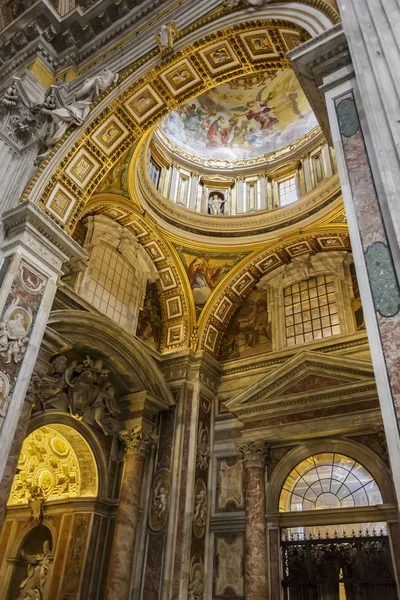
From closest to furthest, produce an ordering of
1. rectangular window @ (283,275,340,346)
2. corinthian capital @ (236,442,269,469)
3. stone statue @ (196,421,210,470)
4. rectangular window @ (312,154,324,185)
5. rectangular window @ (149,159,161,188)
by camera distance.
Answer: corinthian capital @ (236,442,269,469) < stone statue @ (196,421,210,470) < rectangular window @ (283,275,340,346) < rectangular window @ (312,154,324,185) < rectangular window @ (149,159,161,188)

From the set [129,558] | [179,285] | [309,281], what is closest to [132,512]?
[129,558]

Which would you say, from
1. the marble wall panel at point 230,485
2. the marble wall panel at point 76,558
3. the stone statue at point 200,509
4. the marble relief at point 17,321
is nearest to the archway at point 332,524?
the marble wall panel at point 230,485

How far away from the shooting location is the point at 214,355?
12.6 m

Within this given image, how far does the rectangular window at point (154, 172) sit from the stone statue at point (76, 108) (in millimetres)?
4146

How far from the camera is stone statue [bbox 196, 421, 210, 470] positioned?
11.0 m

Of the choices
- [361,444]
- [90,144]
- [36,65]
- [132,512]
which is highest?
→ [36,65]

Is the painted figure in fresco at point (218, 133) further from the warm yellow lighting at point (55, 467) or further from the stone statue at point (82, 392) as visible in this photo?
the warm yellow lighting at point (55, 467)

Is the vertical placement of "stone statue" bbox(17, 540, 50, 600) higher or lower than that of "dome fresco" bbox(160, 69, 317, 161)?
lower

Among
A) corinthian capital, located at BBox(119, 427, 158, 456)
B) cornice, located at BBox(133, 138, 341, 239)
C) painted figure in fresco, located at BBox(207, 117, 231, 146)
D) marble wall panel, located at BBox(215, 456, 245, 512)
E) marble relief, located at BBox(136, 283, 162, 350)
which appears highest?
painted figure in fresco, located at BBox(207, 117, 231, 146)

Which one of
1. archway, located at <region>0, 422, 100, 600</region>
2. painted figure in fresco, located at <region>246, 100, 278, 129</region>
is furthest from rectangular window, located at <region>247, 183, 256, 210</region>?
archway, located at <region>0, 422, 100, 600</region>

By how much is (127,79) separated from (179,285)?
17.3 ft

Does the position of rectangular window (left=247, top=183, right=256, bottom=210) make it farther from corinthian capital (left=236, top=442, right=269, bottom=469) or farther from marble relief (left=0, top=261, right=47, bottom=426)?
marble relief (left=0, top=261, right=47, bottom=426)

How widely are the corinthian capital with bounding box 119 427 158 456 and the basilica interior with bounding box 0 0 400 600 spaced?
0.07 metres

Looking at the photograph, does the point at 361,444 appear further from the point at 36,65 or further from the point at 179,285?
the point at 36,65
